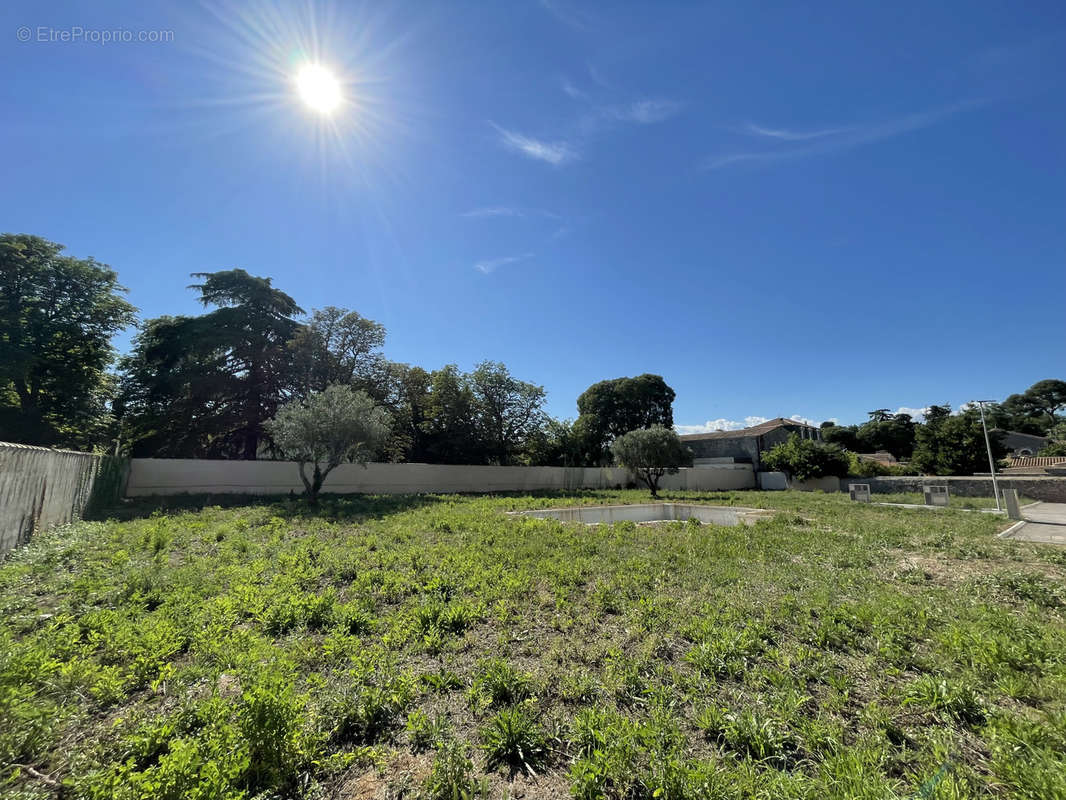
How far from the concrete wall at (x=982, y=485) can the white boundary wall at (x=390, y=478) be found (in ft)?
30.6

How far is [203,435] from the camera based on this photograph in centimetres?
2136

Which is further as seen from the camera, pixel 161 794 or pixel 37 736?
pixel 37 736

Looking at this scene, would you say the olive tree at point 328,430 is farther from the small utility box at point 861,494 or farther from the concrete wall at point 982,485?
the concrete wall at point 982,485

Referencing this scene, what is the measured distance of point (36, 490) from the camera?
7.15 metres

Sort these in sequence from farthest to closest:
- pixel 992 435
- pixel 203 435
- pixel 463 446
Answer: pixel 463 446 → pixel 992 435 → pixel 203 435

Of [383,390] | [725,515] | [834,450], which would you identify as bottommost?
[725,515]

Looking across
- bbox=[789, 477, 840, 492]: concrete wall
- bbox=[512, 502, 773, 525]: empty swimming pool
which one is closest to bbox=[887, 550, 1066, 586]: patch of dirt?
bbox=[512, 502, 773, 525]: empty swimming pool

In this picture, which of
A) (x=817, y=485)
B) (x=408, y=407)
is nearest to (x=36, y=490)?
(x=408, y=407)

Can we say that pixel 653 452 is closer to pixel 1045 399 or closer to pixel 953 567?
pixel 953 567

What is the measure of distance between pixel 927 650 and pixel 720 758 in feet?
9.25

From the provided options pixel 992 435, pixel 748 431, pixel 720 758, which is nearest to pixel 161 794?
pixel 720 758

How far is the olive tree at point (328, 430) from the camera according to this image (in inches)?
552

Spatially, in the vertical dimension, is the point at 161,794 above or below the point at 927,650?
above

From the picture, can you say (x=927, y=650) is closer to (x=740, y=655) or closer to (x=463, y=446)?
(x=740, y=655)
